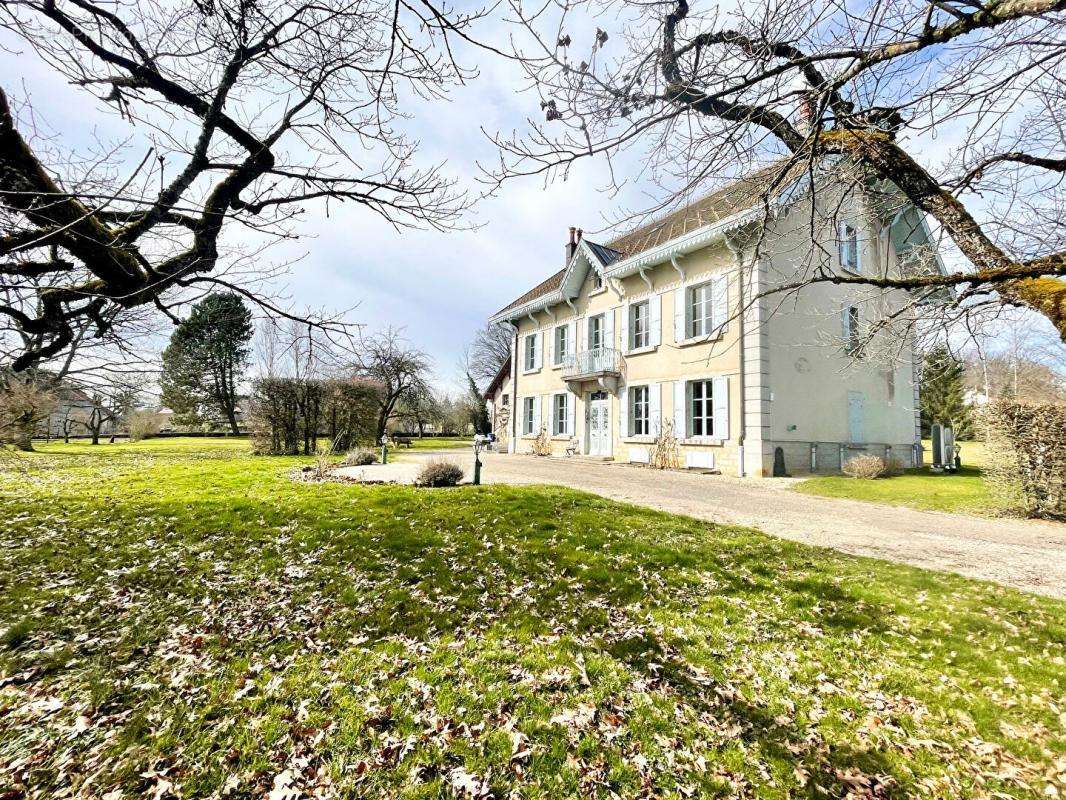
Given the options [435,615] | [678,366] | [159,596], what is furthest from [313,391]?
[435,615]

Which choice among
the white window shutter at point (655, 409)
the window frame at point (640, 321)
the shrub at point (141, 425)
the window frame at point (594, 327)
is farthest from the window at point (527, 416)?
the shrub at point (141, 425)

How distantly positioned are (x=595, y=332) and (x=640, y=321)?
2.28m

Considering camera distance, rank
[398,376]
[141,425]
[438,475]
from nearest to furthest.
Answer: [438,475] < [398,376] < [141,425]

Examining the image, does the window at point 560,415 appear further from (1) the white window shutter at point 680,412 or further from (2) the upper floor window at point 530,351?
(1) the white window shutter at point 680,412

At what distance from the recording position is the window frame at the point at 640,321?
50.2 feet

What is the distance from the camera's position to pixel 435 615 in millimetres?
3725

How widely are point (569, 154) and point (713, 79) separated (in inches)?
43.0

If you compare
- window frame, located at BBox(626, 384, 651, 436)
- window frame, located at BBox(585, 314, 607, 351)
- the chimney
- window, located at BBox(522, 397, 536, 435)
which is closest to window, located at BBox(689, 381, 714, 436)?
window frame, located at BBox(626, 384, 651, 436)

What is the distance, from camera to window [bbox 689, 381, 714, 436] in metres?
13.2

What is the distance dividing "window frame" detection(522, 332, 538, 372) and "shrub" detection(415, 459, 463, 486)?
11.8 metres

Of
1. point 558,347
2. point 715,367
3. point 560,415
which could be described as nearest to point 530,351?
point 558,347

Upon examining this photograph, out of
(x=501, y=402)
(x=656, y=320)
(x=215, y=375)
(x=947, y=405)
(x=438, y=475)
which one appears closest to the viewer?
(x=438, y=475)

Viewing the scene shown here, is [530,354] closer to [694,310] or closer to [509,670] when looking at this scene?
[694,310]

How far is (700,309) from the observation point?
13.9 metres
